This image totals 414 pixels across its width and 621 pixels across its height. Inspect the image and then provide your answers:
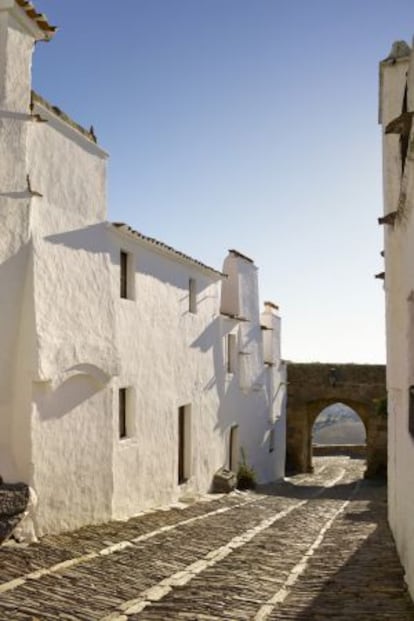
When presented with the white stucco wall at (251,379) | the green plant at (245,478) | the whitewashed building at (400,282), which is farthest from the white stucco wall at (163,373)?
the whitewashed building at (400,282)

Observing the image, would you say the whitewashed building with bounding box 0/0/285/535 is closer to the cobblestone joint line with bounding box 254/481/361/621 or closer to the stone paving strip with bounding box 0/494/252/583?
the stone paving strip with bounding box 0/494/252/583

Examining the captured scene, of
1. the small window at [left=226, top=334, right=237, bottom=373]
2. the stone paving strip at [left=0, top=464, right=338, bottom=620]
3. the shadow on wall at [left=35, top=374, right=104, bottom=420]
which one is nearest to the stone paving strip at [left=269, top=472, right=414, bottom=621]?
the stone paving strip at [left=0, top=464, right=338, bottom=620]

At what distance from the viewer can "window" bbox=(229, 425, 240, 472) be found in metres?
19.7

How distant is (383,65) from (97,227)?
16.7 ft

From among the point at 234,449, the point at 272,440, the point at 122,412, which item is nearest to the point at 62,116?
the point at 122,412

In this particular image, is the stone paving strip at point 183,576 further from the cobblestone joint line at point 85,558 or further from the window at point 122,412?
the window at point 122,412

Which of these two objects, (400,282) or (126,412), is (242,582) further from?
(126,412)

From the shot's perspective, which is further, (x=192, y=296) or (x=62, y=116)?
(x=192, y=296)

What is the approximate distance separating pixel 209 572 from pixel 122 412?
516cm

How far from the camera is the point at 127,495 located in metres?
12.1

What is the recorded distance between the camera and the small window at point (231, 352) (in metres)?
19.6

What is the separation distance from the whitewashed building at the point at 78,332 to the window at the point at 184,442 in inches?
1.1

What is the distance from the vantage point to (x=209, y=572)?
7762 mm

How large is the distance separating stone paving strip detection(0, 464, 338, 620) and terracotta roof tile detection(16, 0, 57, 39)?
6903 millimetres
